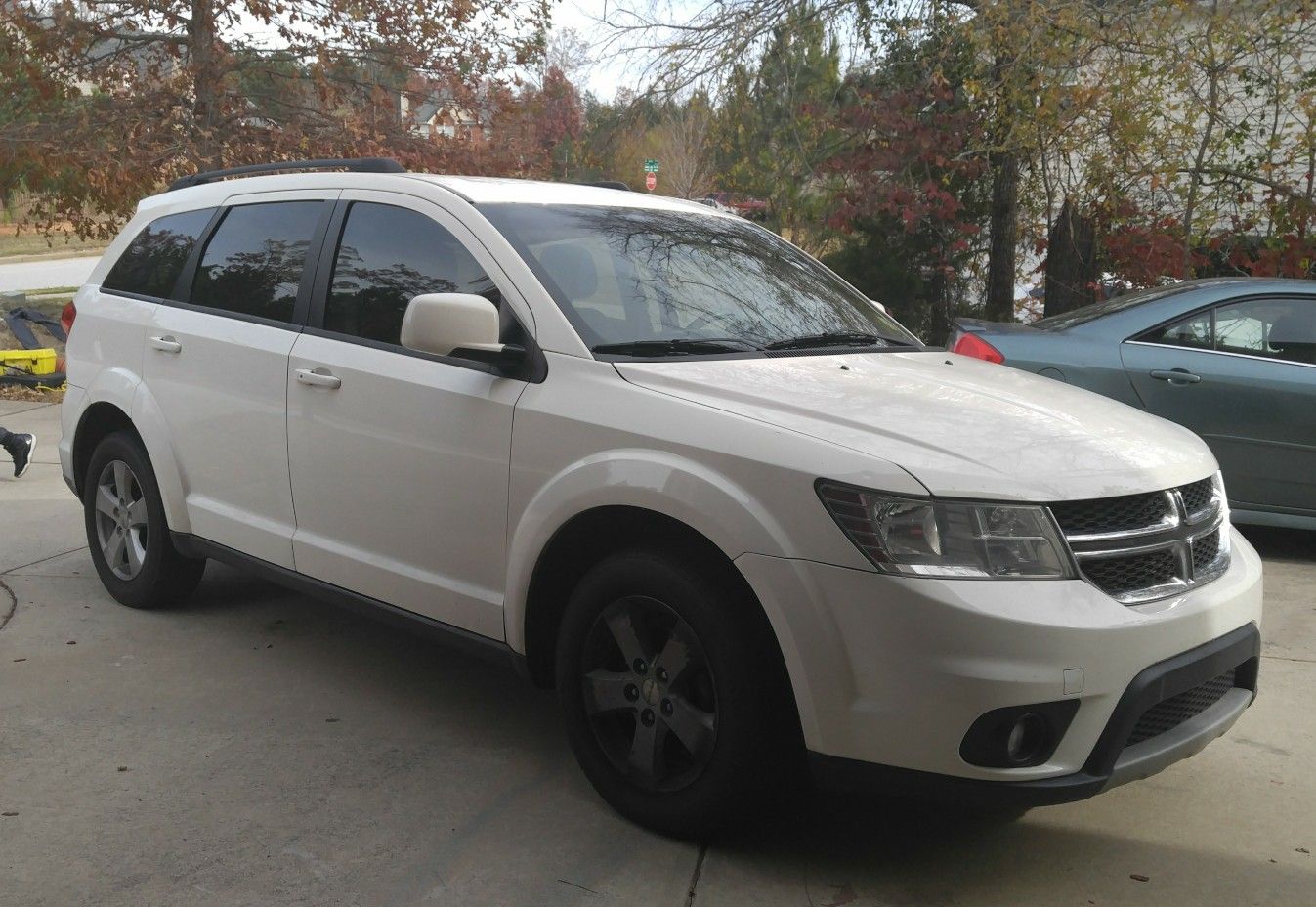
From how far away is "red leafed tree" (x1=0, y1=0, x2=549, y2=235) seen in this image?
43.9 ft

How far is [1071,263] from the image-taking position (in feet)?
44.5

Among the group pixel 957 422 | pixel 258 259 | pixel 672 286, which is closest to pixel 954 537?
pixel 957 422

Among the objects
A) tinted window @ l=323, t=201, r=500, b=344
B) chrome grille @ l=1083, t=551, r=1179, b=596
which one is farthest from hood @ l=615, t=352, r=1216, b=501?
tinted window @ l=323, t=201, r=500, b=344

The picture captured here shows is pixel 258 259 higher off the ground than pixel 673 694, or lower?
higher

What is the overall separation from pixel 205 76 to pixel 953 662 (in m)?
12.8

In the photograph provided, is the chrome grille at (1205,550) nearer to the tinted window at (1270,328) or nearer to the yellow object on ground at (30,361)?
the tinted window at (1270,328)

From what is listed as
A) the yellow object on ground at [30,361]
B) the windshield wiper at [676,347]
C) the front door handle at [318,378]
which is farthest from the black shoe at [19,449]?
the windshield wiper at [676,347]

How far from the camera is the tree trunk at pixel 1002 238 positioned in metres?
13.7

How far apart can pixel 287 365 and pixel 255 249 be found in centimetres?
69

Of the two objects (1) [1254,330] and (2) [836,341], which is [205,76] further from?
(2) [836,341]

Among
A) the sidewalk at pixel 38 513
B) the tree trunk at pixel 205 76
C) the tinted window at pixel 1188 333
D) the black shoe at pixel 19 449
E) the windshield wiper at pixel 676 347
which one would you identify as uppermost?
the tree trunk at pixel 205 76

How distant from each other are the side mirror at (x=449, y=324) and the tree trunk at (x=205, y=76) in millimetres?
10731

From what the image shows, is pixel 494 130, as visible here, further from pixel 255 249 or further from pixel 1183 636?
pixel 1183 636

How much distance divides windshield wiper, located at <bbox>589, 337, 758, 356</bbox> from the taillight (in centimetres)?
346
